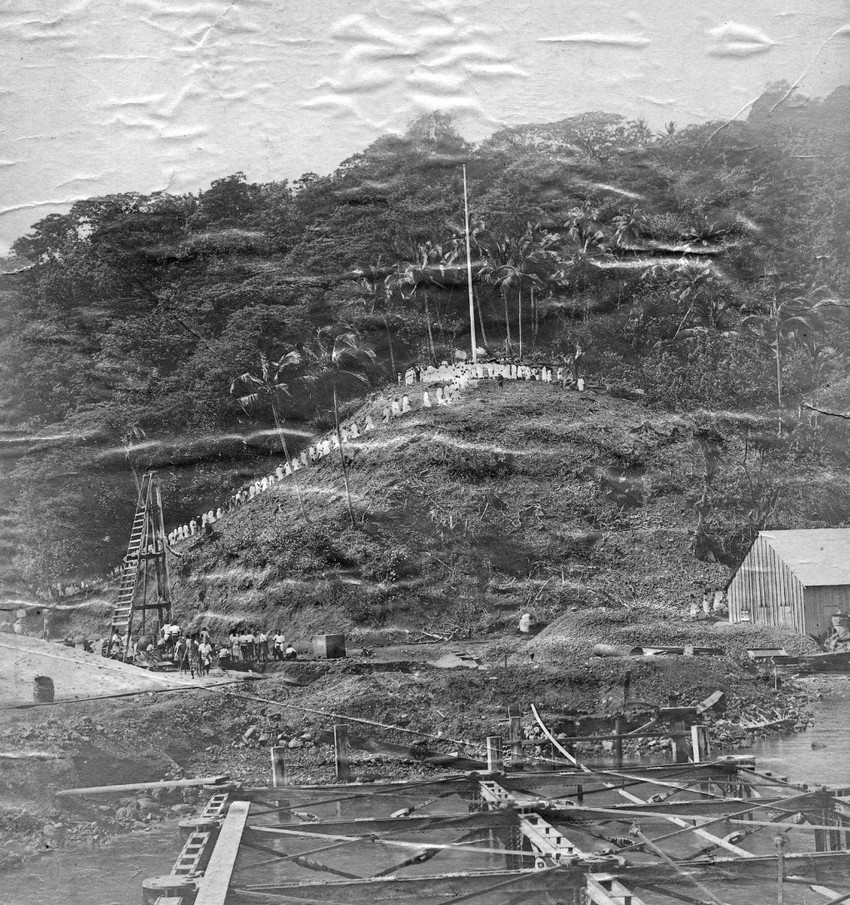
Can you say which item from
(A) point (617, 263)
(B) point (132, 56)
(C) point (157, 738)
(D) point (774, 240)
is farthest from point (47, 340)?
(D) point (774, 240)

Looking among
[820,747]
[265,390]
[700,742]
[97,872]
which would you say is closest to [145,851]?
[97,872]

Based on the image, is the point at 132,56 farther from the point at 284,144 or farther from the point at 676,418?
the point at 676,418

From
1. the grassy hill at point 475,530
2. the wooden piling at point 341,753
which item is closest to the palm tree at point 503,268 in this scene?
the grassy hill at point 475,530

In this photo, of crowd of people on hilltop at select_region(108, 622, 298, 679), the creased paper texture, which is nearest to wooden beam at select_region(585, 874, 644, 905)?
the creased paper texture

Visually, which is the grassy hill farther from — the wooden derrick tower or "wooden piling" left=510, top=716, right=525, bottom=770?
"wooden piling" left=510, top=716, right=525, bottom=770

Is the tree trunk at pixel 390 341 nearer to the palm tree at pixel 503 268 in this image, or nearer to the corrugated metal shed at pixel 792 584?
the palm tree at pixel 503 268

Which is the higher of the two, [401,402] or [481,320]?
[481,320]

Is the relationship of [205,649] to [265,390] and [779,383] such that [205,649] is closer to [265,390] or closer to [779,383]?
[265,390]
